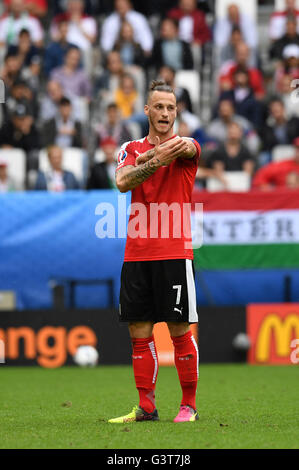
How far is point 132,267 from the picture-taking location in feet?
20.7

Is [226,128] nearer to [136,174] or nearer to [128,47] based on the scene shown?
[128,47]

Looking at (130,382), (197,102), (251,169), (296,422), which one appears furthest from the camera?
(197,102)

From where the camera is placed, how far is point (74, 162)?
583 inches

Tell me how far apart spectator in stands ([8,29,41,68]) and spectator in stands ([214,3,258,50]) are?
3.45m

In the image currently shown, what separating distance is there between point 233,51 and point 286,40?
0.97 meters

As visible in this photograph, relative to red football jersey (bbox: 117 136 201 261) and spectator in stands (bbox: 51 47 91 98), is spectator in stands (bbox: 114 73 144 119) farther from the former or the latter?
red football jersey (bbox: 117 136 201 261)

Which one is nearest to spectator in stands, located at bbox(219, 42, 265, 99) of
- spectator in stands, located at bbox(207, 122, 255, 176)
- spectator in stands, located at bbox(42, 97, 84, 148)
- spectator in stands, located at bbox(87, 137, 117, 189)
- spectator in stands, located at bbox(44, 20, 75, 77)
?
spectator in stands, located at bbox(207, 122, 255, 176)

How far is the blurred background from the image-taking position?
1234cm

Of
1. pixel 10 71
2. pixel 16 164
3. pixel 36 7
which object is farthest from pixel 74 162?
pixel 36 7

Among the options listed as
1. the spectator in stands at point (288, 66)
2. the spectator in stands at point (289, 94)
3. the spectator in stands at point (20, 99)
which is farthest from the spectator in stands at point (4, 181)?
the spectator in stands at point (288, 66)

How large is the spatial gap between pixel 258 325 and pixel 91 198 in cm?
273

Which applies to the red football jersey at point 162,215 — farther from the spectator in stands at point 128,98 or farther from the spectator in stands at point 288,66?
the spectator in stands at point 288,66
